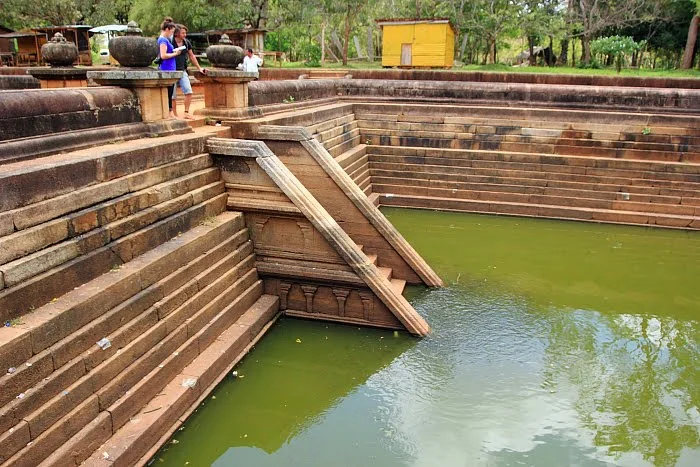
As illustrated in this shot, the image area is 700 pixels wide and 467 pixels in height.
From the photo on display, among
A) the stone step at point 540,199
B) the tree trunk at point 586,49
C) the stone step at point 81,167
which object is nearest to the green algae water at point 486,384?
the stone step at point 81,167

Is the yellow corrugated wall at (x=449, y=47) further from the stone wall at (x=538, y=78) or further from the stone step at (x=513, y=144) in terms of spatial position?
the stone step at (x=513, y=144)

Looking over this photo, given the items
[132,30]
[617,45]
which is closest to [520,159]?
[132,30]

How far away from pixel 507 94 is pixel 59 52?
28.8ft

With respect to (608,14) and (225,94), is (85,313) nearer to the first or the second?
(225,94)

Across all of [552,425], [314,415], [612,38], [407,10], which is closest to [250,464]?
[314,415]

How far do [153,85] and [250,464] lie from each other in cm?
392

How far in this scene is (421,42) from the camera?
19312mm

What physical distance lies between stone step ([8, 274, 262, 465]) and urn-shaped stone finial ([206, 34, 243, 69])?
2965 millimetres

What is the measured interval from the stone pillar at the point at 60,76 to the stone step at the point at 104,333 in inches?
166

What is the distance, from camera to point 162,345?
4.67 m

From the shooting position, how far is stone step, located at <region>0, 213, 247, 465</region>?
11.3ft

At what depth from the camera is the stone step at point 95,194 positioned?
389 centimetres

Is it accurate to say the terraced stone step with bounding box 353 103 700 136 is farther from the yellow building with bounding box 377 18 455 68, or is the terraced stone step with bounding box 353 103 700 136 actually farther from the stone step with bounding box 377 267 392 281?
the yellow building with bounding box 377 18 455 68

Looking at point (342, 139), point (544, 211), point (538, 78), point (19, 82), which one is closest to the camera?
point (19, 82)
